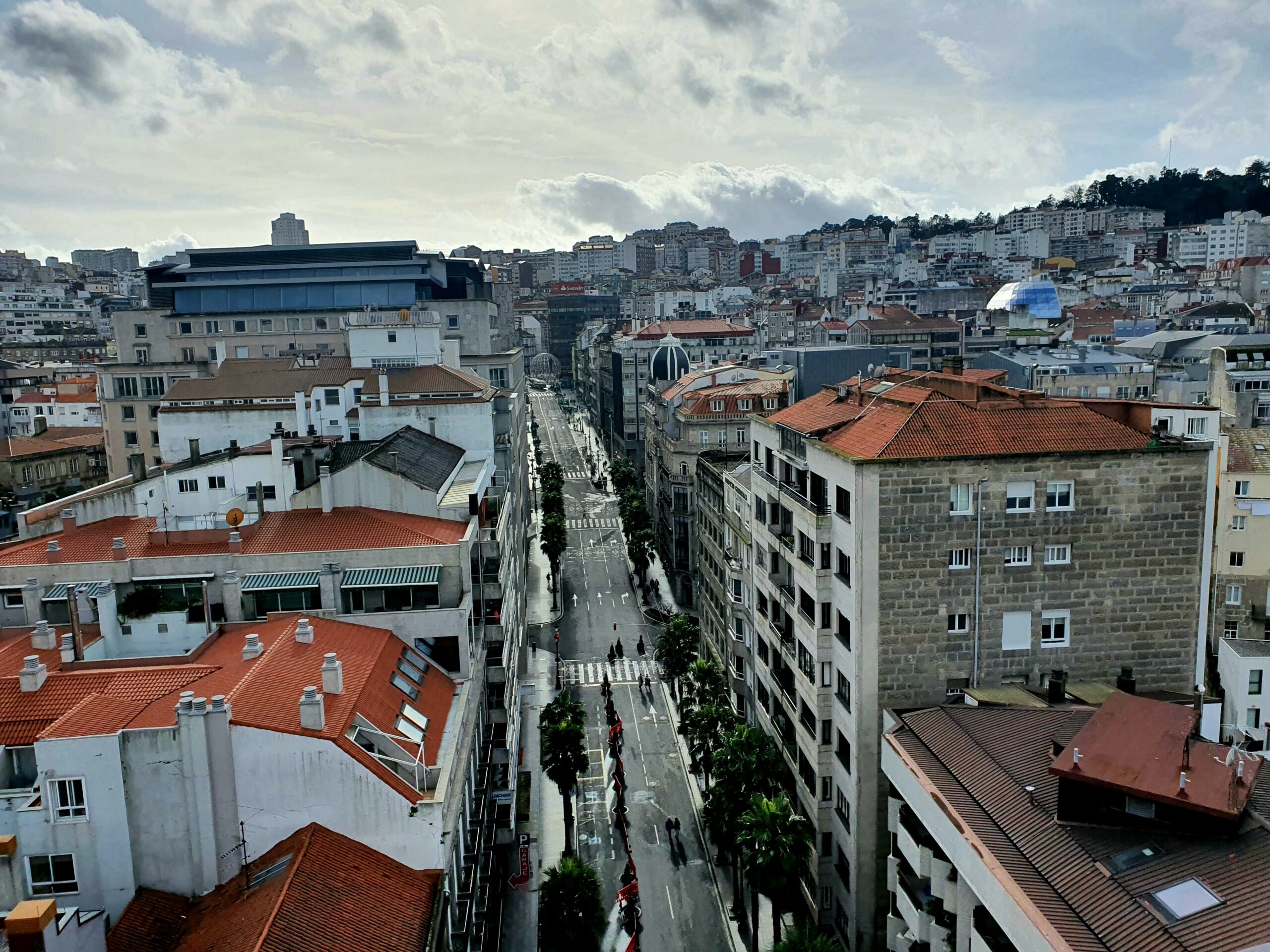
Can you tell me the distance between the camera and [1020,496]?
3819 cm

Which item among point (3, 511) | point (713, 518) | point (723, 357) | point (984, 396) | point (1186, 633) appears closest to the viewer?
point (1186, 633)

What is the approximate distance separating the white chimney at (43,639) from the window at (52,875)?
11849mm

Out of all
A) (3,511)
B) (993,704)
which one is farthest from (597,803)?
(3,511)

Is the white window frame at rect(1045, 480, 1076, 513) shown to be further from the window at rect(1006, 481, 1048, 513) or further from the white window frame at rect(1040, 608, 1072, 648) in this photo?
the white window frame at rect(1040, 608, 1072, 648)

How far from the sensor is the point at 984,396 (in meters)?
45.5

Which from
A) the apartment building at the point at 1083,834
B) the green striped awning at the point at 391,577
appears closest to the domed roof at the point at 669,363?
the green striped awning at the point at 391,577

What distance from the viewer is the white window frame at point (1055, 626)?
39.0m

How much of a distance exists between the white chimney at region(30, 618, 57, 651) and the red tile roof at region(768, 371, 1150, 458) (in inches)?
1325

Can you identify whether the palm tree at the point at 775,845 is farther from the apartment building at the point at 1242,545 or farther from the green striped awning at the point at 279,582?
the apartment building at the point at 1242,545

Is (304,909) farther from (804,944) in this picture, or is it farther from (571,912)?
(804,944)

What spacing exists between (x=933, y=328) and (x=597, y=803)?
109999mm

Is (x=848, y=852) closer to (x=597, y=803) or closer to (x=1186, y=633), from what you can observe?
(x=1186, y=633)

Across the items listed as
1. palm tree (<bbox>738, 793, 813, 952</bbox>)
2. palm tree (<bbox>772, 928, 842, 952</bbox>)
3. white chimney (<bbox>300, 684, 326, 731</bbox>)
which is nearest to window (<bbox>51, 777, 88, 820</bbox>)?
white chimney (<bbox>300, 684, 326, 731</bbox>)

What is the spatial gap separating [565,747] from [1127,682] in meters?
27.9
